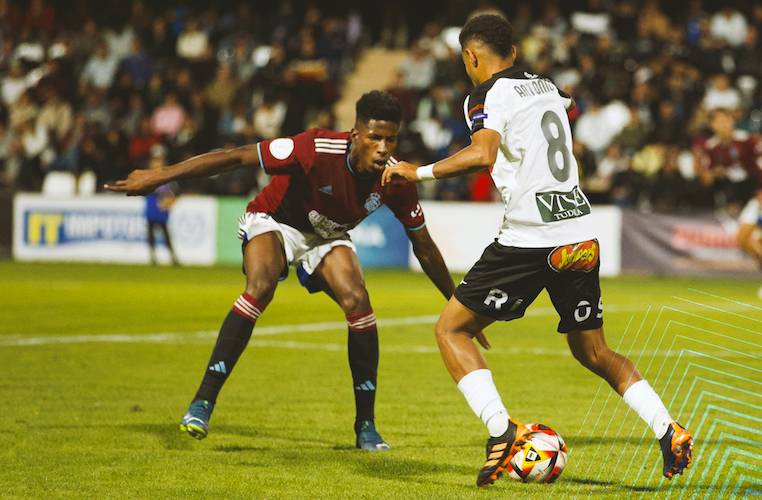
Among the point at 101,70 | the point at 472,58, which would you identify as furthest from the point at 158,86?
the point at 472,58

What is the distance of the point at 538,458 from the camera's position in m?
6.15

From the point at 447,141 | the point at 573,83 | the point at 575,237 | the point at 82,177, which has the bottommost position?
the point at 82,177

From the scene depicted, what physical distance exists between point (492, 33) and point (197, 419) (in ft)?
8.82

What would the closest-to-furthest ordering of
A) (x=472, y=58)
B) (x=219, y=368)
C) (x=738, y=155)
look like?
(x=472, y=58) < (x=219, y=368) < (x=738, y=155)

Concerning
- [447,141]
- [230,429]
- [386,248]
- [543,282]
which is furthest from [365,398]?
[447,141]

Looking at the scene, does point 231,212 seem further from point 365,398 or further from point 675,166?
point 365,398

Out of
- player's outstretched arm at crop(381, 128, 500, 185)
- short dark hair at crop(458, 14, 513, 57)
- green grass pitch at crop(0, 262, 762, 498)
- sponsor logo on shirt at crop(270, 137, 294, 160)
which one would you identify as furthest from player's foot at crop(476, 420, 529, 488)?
sponsor logo on shirt at crop(270, 137, 294, 160)

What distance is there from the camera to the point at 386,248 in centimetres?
2275

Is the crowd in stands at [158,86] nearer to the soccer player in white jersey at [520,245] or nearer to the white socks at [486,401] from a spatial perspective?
the soccer player in white jersey at [520,245]

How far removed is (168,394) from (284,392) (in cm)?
88

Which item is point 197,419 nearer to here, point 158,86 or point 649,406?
point 649,406

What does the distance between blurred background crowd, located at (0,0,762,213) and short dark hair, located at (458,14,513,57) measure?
13.4m

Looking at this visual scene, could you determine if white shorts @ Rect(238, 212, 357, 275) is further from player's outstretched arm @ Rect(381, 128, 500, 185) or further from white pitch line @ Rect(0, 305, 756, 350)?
white pitch line @ Rect(0, 305, 756, 350)

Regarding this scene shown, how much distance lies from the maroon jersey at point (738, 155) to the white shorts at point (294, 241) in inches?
498
